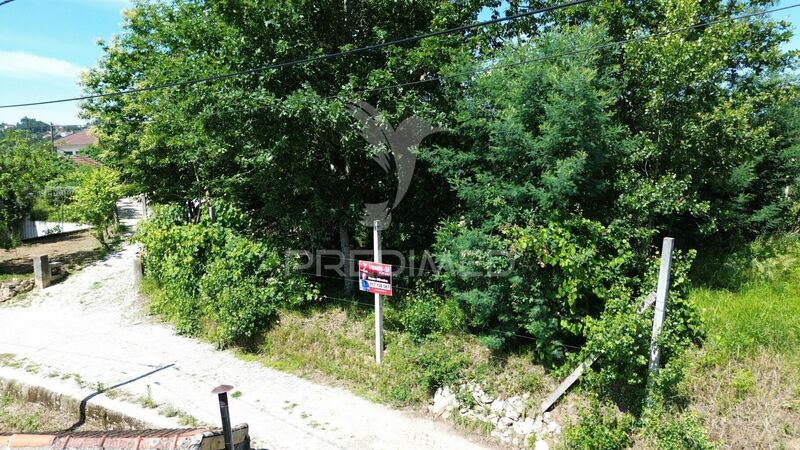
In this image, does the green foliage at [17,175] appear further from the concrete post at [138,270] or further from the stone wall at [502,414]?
the stone wall at [502,414]

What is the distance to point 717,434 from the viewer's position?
4.38 metres

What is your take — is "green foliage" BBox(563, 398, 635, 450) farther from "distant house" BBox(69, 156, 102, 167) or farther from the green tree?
"distant house" BBox(69, 156, 102, 167)

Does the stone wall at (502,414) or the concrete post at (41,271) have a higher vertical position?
the concrete post at (41,271)

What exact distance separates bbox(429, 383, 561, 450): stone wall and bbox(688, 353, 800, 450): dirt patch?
1.46 meters

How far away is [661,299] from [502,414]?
85.5 inches

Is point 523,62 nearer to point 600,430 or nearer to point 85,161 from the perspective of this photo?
point 600,430

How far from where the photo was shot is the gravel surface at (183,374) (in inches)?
218

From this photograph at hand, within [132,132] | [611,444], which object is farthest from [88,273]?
[611,444]

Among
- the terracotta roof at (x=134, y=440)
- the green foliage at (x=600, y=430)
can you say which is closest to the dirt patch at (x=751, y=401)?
the green foliage at (x=600, y=430)

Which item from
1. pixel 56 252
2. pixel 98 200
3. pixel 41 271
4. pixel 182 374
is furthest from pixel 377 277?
pixel 56 252

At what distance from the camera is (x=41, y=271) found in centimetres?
1169

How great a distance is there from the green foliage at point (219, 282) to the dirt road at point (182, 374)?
427 millimetres

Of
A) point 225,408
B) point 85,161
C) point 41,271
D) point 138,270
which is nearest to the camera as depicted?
point 225,408

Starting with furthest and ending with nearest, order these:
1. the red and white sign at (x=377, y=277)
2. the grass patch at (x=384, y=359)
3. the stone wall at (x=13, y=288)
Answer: the stone wall at (x=13, y=288) < the red and white sign at (x=377, y=277) < the grass patch at (x=384, y=359)
